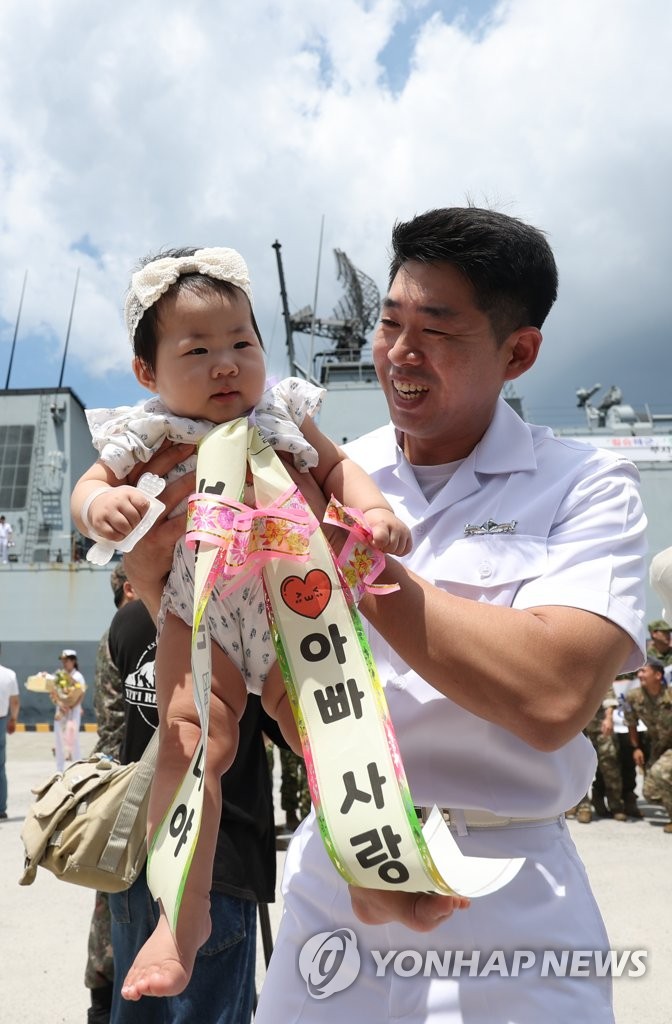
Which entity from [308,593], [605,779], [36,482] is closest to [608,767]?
[605,779]

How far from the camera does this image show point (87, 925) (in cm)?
487

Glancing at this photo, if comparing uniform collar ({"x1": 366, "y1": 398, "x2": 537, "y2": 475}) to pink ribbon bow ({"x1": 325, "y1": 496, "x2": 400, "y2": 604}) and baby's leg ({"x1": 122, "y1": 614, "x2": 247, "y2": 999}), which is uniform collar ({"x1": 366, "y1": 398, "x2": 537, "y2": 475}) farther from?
baby's leg ({"x1": 122, "y1": 614, "x2": 247, "y2": 999})

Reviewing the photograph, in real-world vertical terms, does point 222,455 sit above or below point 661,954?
above

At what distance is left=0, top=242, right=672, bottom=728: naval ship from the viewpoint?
20234 mm

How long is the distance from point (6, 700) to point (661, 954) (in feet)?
21.6

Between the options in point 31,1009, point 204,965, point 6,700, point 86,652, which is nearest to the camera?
point 204,965

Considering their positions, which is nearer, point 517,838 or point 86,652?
point 517,838

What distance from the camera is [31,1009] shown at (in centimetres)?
374

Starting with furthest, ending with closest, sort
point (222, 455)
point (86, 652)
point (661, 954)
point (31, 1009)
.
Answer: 1. point (86, 652)
2. point (661, 954)
3. point (31, 1009)
4. point (222, 455)

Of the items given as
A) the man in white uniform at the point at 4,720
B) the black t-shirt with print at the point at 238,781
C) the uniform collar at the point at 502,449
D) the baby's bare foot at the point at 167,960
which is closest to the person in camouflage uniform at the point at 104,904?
the black t-shirt with print at the point at 238,781

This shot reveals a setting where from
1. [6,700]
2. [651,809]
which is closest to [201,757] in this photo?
[6,700]

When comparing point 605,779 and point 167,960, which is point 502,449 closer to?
point 167,960

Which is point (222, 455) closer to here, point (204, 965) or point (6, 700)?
point (204, 965)
